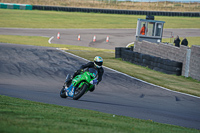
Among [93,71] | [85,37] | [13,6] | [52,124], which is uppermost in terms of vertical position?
[13,6]

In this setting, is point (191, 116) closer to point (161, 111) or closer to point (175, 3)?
point (161, 111)

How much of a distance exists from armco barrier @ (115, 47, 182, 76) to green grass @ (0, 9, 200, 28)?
22.6 m

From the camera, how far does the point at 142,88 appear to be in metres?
14.0

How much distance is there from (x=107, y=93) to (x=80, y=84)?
7.87 feet

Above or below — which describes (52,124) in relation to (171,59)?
above

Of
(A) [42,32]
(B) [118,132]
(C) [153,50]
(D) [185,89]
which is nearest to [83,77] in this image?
(B) [118,132]

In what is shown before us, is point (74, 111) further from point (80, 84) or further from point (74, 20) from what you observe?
point (74, 20)

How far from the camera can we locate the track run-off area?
9.77 metres

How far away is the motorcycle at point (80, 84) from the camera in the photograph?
10055 mm

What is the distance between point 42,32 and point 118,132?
32741mm

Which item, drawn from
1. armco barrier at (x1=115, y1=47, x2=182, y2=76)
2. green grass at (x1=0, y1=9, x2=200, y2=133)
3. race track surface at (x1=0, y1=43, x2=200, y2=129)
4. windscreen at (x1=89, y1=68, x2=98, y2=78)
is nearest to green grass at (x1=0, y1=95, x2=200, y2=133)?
green grass at (x1=0, y1=9, x2=200, y2=133)

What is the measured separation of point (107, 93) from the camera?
12375 millimetres

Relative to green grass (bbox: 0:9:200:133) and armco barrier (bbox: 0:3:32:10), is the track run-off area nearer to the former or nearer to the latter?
green grass (bbox: 0:9:200:133)

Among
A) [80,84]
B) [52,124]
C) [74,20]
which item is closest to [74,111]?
[80,84]
